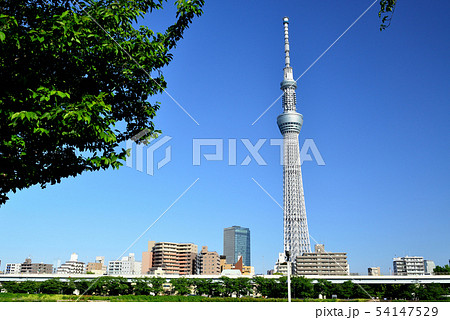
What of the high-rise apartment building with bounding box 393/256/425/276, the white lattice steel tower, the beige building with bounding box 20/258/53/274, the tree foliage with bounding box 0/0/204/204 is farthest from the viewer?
the beige building with bounding box 20/258/53/274

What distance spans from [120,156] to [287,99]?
478 feet

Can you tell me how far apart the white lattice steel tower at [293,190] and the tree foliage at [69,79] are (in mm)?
125476

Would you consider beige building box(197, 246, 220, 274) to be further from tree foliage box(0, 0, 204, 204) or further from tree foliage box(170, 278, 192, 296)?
tree foliage box(0, 0, 204, 204)

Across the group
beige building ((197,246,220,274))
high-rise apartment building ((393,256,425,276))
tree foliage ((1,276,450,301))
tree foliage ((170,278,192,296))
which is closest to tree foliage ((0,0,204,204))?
tree foliage ((1,276,450,301))

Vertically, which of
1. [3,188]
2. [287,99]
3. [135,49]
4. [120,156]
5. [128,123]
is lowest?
[3,188]

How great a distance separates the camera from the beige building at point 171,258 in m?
152

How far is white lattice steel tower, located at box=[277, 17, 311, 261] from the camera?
13038cm

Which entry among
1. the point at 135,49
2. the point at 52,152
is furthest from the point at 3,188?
the point at 135,49

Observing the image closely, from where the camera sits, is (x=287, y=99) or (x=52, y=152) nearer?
(x=52, y=152)

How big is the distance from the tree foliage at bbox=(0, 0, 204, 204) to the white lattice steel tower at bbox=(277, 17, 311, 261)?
125m

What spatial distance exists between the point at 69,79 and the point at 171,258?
153m

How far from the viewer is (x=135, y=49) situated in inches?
290
